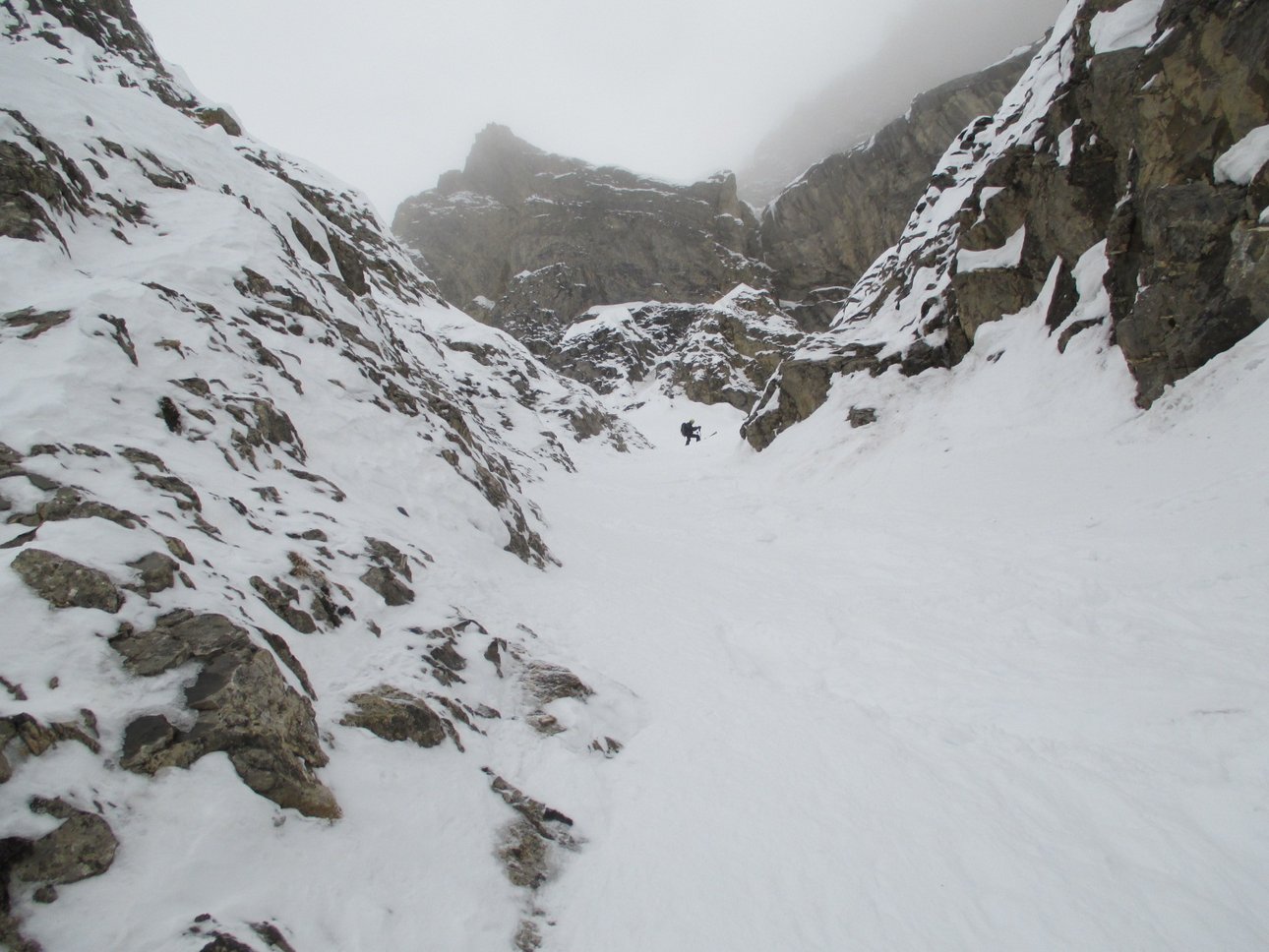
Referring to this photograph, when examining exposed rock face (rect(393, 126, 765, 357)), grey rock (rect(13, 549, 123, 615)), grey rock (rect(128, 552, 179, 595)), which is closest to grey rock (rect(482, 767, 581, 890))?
grey rock (rect(128, 552, 179, 595))

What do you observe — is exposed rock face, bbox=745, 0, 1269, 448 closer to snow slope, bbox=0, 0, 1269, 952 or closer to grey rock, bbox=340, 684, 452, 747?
snow slope, bbox=0, 0, 1269, 952

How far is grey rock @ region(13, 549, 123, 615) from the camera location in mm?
3480

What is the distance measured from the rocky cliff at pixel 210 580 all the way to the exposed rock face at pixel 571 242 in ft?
246

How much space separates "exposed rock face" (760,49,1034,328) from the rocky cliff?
234 ft

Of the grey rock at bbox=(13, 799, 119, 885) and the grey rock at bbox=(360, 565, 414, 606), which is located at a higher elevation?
the grey rock at bbox=(13, 799, 119, 885)

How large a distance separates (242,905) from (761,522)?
13.7m

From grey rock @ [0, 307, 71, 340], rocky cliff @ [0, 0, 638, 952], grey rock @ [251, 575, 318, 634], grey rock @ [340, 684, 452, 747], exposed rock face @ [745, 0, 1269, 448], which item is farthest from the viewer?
exposed rock face @ [745, 0, 1269, 448]

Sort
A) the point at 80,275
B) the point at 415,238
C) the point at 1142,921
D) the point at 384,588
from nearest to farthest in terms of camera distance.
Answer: the point at 1142,921 < the point at 384,588 < the point at 80,275 < the point at 415,238

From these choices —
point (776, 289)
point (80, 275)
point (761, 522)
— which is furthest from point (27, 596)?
point (776, 289)

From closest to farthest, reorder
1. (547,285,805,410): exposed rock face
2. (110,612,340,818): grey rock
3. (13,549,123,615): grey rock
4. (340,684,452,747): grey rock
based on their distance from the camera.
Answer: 1. (110,612,340,818): grey rock
2. (13,549,123,615): grey rock
3. (340,684,452,747): grey rock
4. (547,285,805,410): exposed rock face

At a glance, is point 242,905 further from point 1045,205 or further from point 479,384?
point 479,384

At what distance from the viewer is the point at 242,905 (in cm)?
274

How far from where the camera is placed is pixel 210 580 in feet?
14.8

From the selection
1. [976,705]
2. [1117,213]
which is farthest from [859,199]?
[976,705]
